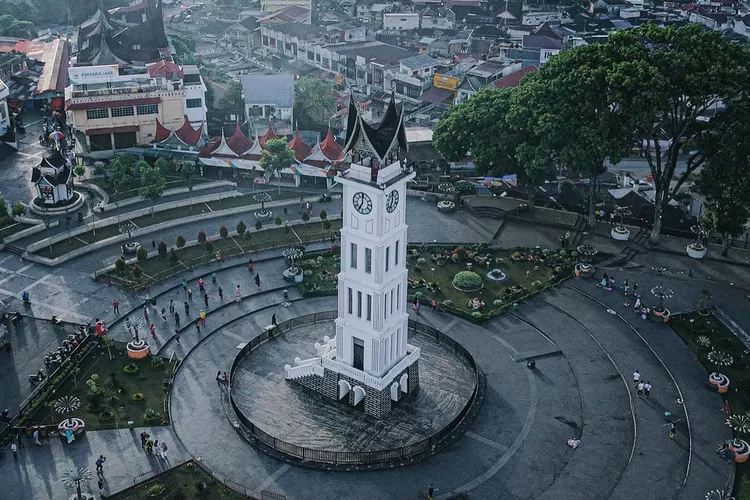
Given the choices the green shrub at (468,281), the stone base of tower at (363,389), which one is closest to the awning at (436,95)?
the green shrub at (468,281)

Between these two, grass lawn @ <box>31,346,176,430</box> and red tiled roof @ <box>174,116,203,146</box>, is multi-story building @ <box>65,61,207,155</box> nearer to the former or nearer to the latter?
red tiled roof @ <box>174,116,203,146</box>

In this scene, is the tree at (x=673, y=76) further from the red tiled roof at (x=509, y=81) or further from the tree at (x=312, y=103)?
the tree at (x=312, y=103)

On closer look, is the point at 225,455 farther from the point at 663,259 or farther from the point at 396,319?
the point at 663,259

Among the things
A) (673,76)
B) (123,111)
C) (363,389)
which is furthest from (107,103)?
(673,76)

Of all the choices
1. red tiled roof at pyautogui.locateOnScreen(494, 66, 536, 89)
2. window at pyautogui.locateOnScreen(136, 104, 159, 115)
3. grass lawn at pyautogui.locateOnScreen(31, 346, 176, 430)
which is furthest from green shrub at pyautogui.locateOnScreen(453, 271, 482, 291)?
red tiled roof at pyautogui.locateOnScreen(494, 66, 536, 89)

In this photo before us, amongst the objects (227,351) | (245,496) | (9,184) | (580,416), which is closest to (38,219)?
(9,184)
